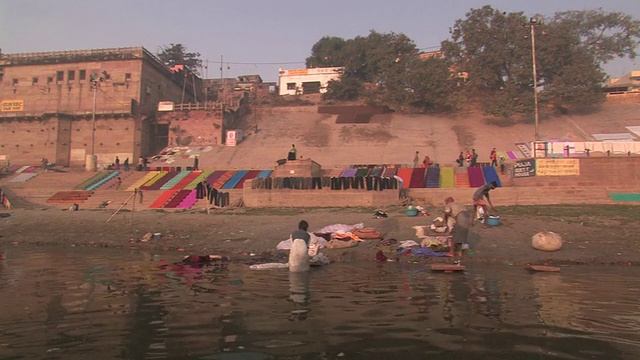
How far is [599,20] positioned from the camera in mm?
52531

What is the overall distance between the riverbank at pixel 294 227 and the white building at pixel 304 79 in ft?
141

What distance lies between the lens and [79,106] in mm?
45906

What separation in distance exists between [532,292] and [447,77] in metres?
42.4

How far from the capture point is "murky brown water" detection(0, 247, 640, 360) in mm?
4004

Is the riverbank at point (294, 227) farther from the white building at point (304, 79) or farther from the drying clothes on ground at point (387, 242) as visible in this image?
the white building at point (304, 79)

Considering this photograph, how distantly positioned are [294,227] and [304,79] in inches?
1945

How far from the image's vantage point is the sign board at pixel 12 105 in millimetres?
46812

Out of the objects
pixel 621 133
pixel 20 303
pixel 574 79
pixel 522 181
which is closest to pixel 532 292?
pixel 20 303

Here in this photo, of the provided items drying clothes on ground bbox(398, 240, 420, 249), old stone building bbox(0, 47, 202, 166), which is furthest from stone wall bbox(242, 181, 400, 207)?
old stone building bbox(0, 47, 202, 166)

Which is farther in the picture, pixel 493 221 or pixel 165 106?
pixel 165 106

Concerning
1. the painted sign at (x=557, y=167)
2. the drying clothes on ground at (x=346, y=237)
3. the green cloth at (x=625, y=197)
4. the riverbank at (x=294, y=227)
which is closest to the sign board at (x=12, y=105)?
the riverbank at (x=294, y=227)

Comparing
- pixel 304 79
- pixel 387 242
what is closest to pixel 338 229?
pixel 387 242

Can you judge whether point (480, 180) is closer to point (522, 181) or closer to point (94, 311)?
point (522, 181)

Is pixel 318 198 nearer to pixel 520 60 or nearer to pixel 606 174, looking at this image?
pixel 606 174
